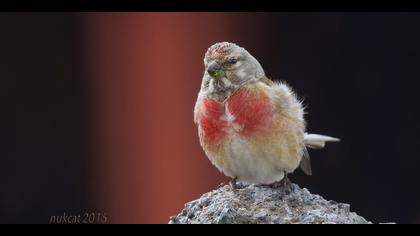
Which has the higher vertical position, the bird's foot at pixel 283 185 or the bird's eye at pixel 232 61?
the bird's eye at pixel 232 61

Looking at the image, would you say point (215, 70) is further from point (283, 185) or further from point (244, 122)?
point (283, 185)

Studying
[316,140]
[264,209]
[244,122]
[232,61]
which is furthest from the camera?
[316,140]

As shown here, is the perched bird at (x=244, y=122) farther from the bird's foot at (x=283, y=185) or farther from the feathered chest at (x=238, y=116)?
the bird's foot at (x=283, y=185)

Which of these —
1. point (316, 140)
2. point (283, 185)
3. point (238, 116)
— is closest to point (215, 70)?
point (238, 116)

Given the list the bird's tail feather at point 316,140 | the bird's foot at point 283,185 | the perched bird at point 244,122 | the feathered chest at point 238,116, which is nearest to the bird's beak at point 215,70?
the perched bird at point 244,122

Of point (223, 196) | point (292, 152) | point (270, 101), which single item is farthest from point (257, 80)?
point (223, 196)

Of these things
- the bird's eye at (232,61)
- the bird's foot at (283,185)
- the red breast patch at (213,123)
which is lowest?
the bird's foot at (283,185)
